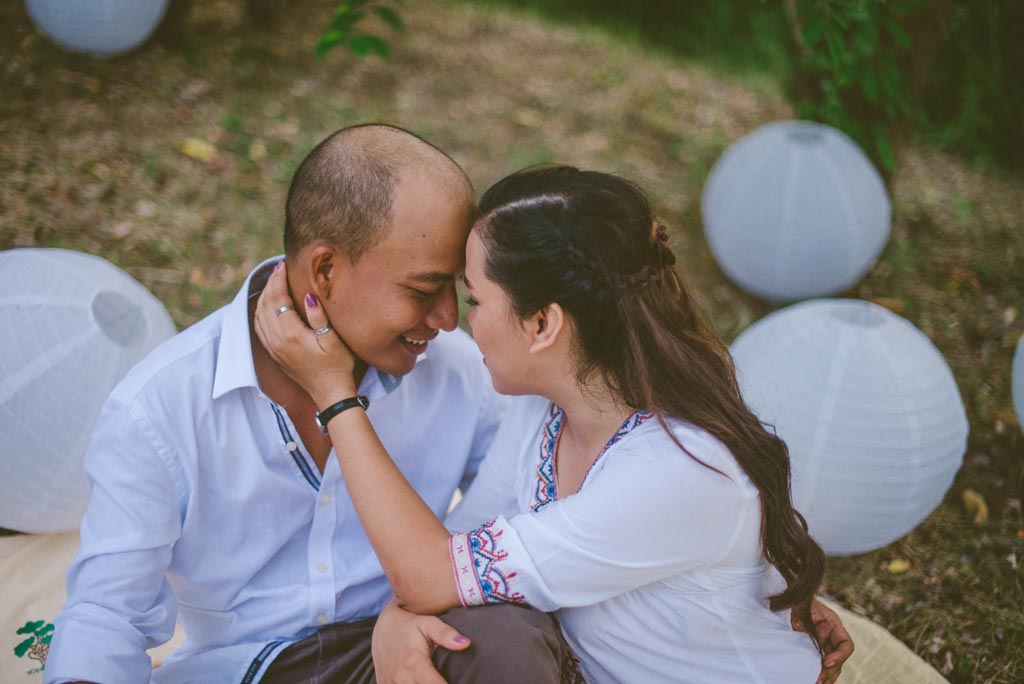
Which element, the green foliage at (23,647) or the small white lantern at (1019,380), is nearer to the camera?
the green foliage at (23,647)

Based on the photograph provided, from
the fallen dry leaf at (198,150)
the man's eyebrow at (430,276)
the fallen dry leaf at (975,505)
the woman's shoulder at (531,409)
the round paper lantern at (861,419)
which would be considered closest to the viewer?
the man's eyebrow at (430,276)

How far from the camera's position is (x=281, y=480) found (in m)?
2.32

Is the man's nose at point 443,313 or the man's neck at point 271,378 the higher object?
the man's nose at point 443,313

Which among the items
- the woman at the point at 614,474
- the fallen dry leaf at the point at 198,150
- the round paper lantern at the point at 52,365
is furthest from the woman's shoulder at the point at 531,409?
the fallen dry leaf at the point at 198,150

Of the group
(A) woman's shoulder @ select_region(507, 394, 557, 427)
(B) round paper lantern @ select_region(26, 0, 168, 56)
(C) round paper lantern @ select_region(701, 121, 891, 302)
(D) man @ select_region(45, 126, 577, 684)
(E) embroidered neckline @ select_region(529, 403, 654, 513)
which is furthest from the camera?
(B) round paper lantern @ select_region(26, 0, 168, 56)

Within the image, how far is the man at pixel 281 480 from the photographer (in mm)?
2059

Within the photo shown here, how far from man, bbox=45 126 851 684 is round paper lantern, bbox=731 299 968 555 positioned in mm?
1442

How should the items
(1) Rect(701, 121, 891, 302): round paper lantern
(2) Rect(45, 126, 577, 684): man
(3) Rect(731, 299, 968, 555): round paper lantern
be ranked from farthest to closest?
1. (1) Rect(701, 121, 891, 302): round paper lantern
2. (3) Rect(731, 299, 968, 555): round paper lantern
3. (2) Rect(45, 126, 577, 684): man

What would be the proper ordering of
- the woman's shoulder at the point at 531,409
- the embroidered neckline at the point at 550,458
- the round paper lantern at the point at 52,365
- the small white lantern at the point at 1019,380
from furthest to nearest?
the small white lantern at the point at 1019,380 → the round paper lantern at the point at 52,365 → the woman's shoulder at the point at 531,409 → the embroidered neckline at the point at 550,458

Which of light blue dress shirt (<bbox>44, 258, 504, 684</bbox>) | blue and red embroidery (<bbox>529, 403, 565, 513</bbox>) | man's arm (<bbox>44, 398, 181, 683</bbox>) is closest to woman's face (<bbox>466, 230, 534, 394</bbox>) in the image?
blue and red embroidery (<bbox>529, 403, 565, 513</bbox>)

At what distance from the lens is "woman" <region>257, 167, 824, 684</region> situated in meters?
1.97

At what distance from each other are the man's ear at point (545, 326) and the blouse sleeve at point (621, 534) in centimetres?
34

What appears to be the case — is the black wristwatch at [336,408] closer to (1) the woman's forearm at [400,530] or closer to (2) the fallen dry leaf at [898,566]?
(1) the woman's forearm at [400,530]

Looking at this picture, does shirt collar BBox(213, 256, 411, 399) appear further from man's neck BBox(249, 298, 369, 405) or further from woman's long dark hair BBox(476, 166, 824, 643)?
woman's long dark hair BBox(476, 166, 824, 643)
